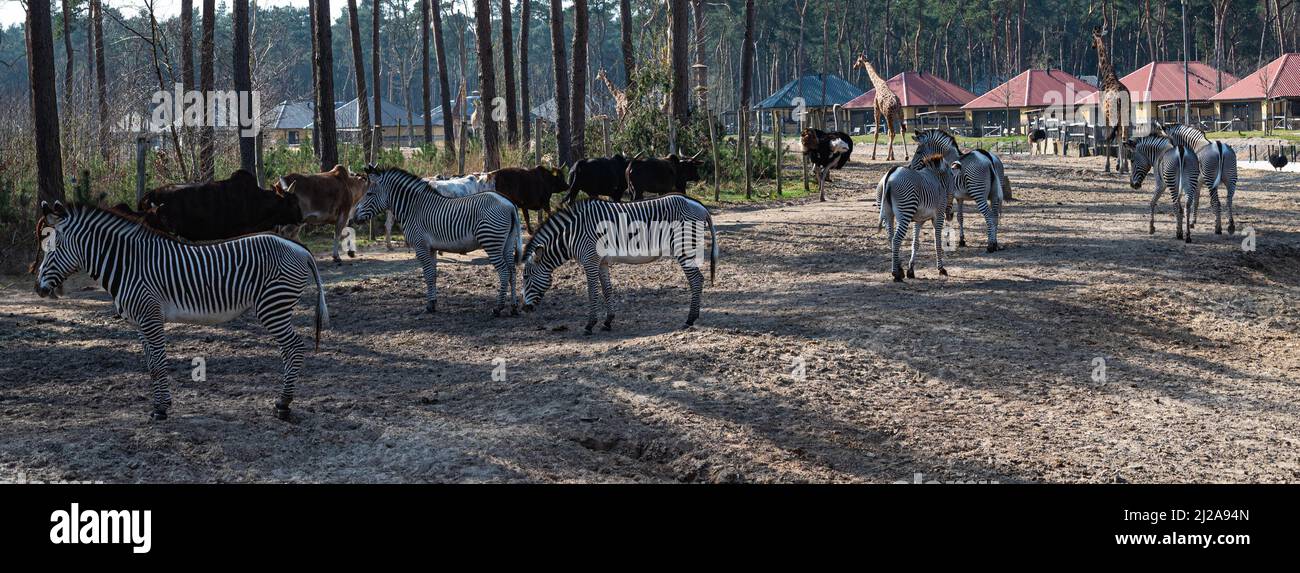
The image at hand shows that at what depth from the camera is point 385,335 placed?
13.0 metres

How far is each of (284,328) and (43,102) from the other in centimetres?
1098

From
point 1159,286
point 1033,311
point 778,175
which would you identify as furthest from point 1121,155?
point 1033,311

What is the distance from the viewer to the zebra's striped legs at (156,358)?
900cm

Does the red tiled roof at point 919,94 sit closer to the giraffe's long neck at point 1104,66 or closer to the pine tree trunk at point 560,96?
the giraffe's long neck at point 1104,66

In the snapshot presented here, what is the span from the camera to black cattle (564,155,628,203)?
2239cm

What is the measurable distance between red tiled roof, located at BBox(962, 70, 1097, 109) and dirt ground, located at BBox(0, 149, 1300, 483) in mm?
57501

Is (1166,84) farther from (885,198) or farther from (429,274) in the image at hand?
(429,274)

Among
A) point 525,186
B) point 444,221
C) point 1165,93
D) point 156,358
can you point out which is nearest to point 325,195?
point 525,186

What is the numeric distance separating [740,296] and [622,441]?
18.9 ft

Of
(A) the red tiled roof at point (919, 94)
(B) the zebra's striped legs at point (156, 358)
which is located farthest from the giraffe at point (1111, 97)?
(A) the red tiled roof at point (919, 94)

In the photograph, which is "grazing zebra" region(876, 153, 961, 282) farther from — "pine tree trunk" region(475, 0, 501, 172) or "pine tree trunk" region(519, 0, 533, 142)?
"pine tree trunk" region(519, 0, 533, 142)

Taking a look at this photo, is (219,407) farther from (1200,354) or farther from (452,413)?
(1200,354)

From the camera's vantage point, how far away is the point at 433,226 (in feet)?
46.6

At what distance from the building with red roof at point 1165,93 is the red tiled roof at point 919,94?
8.38 m
